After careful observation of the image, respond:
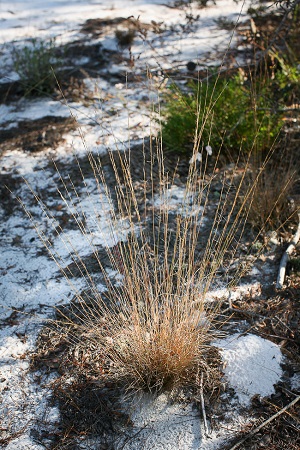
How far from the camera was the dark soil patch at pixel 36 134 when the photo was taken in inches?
175

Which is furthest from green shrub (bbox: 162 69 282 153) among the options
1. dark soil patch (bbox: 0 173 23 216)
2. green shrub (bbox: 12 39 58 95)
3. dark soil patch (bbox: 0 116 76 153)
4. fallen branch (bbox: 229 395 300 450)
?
fallen branch (bbox: 229 395 300 450)

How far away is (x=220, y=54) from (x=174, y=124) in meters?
2.15

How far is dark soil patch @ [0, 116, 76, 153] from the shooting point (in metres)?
4.45

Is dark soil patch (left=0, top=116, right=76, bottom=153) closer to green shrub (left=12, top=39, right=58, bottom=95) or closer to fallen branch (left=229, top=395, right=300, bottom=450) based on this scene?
green shrub (left=12, top=39, right=58, bottom=95)

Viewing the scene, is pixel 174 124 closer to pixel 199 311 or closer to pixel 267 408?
pixel 199 311

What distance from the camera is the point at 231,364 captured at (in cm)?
252

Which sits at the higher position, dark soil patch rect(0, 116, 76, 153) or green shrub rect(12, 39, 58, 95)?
green shrub rect(12, 39, 58, 95)

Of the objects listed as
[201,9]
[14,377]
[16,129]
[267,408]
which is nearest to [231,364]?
[267,408]

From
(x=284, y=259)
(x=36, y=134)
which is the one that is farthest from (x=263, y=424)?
(x=36, y=134)

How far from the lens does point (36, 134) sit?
181 inches

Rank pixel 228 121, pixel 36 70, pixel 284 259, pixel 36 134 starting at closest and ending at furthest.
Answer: pixel 284 259 → pixel 228 121 → pixel 36 134 → pixel 36 70

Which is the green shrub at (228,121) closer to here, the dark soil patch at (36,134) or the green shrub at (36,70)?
the dark soil patch at (36,134)

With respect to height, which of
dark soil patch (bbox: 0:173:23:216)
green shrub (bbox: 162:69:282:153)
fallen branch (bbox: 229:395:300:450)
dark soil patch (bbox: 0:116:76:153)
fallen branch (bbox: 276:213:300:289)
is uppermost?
green shrub (bbox: 162:69:282:153)

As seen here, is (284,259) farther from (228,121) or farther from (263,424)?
(228,121)
